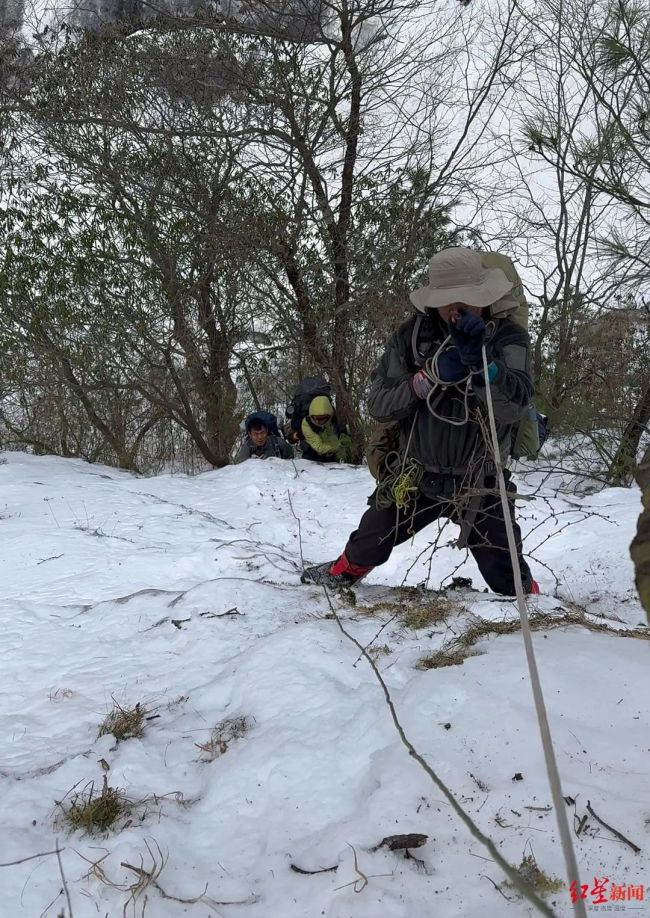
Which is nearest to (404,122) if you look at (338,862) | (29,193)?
(29,193)

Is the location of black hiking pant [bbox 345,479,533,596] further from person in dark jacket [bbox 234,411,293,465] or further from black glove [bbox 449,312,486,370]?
person in dark jacket [bbox 234,411,293,465]

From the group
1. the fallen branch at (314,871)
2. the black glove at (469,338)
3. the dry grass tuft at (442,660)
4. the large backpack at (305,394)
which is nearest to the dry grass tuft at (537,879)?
the fallen branch at (314,871)

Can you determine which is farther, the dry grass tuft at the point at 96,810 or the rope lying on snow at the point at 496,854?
the dry grass tuft at the point at 96,810

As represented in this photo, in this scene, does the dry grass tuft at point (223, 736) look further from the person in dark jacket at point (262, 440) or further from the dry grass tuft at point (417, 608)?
the person in dark jacket at point (262, 440)

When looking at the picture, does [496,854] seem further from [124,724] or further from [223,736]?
[124,724]

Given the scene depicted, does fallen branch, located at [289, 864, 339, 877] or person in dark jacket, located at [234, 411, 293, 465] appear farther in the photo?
person in dark jacket, located at [234, 411, 293, 465]

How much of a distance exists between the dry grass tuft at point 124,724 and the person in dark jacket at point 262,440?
5.24 m

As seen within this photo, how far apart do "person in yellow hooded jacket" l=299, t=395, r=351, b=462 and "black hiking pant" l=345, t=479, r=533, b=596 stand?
14.0 feet

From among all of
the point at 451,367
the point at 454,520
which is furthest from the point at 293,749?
the point at 451,367

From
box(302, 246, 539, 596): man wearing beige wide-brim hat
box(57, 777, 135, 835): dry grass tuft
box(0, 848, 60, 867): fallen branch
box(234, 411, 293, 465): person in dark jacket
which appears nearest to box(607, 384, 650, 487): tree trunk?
box(234, 411, 293, 465): person in dark jacket

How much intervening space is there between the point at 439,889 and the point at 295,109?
7239 mm

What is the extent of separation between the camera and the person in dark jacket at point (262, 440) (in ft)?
23.7

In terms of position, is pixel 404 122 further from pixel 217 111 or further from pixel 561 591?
pixel 561 591

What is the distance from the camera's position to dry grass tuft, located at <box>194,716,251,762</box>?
5.77 feet
